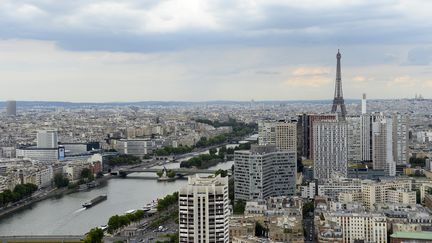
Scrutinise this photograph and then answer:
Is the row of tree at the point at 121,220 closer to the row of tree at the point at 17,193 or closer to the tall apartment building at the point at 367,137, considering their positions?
the row of tree at the point at 17,193

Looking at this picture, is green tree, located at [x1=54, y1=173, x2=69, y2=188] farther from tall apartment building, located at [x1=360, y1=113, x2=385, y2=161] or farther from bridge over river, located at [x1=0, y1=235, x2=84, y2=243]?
tall apartment building, located at [x1=360, y1=113, x2=385, y2=161]

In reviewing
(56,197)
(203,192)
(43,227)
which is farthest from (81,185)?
(203,192)

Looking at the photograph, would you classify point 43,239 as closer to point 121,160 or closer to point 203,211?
point 203,211

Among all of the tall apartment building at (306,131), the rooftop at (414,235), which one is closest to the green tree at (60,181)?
the tall apartment building at (306,131)

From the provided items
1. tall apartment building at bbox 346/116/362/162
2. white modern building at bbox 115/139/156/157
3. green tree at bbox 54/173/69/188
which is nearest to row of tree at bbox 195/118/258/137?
white modern building at bbox 115/139/156/157

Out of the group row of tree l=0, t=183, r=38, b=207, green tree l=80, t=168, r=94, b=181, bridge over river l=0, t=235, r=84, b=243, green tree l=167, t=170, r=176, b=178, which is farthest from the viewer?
green tree l=167, t=170, r=176, b=178

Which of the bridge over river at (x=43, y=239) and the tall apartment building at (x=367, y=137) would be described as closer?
the bridge over river at (x=43, y=239)

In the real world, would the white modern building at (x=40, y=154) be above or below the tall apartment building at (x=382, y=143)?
below
